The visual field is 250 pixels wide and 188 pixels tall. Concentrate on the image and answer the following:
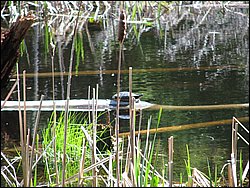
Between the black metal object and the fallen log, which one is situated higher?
the fallen log

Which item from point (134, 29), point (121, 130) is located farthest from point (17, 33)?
point (134, 29)

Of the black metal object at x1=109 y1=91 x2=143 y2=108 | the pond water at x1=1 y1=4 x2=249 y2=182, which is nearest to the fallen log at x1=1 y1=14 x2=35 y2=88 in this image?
the pond water at x1=1 y1=4 x2=249 y2=182

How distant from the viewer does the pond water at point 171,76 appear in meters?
3.37

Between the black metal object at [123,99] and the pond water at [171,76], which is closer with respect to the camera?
the pond water at [171,76]

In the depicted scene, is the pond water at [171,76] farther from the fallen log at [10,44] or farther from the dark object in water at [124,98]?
the fallen log at [10,44]

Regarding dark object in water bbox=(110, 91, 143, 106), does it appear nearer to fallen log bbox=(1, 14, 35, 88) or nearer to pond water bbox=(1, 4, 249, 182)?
pond water bbox=(1, 4, 249, 182)

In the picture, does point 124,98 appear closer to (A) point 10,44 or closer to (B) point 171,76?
(A) point 10,44

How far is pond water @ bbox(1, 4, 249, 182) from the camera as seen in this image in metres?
3.37

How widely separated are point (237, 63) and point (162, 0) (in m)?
6.16

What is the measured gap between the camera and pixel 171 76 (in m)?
5.25

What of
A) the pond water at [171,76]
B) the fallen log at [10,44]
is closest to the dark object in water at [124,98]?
the pond water at [171,76]

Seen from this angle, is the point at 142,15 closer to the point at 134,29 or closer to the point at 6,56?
the point at 134,29

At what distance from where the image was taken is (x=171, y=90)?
471 centimetres

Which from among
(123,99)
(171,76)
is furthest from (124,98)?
(171,76)
